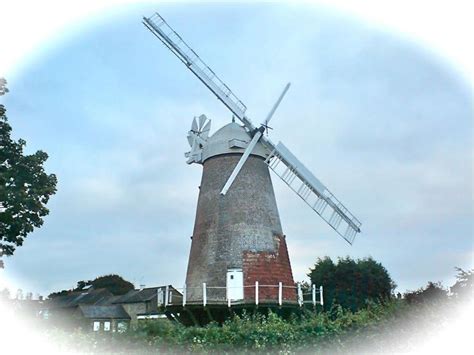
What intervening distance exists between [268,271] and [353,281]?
14.9m

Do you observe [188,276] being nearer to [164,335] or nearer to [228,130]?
[228,130]

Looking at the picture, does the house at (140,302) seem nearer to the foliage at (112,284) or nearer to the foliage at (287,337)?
the foliage at (112,284)

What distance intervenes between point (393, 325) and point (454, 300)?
1221 millimetres

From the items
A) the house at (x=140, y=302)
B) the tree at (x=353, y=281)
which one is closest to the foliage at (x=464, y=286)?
the tree at (x=353, y=281)

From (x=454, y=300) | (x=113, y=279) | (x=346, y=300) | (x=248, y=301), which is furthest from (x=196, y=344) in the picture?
(x=113, y=279)

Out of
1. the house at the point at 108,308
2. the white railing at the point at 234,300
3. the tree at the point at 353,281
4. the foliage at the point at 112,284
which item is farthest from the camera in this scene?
the foliage at the point at 112,284

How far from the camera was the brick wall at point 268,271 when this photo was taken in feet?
58.3

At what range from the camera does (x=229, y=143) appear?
65.7ft

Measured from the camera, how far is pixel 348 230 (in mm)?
21359

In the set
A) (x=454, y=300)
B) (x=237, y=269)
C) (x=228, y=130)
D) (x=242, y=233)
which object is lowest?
(x=454, y=300)

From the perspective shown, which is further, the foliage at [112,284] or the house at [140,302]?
the foliage at [112,284]

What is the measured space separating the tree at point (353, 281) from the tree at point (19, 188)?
68.9ft

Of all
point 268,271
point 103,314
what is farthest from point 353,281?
point 103,314

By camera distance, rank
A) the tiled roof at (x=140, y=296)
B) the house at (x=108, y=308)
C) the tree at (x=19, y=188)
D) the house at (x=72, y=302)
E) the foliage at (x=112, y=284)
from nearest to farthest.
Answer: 1. the tree at (x=19, y=188)
2. the house at (x=108, y=308)
3. the tiled roof at (x=140, y=296)
4. the house at (x=72, y=302)
5. the foliage at (x=112, y=284)
